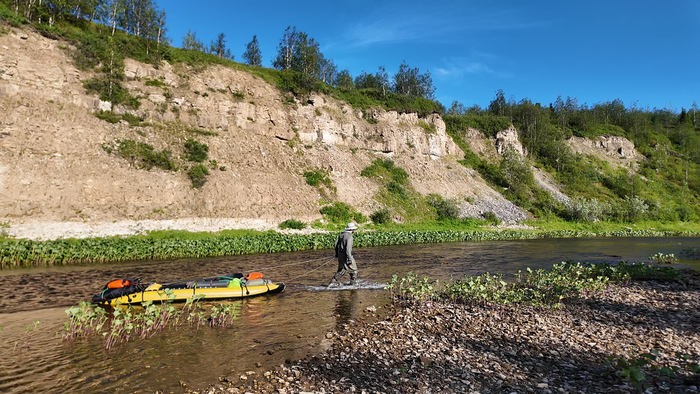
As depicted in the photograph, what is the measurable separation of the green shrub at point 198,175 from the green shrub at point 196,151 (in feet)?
5.55

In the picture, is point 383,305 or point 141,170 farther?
point 141,170

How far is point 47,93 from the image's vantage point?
36.7 metres

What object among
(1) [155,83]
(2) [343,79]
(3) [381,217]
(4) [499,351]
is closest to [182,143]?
(1) [155,83]

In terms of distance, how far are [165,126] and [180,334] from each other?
40206 mm

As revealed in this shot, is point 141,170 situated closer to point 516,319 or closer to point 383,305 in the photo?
point 383,305

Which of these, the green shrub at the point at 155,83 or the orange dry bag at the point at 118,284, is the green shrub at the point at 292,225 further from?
the green shrub at the point at 155,83

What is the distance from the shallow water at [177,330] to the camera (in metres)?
7.24

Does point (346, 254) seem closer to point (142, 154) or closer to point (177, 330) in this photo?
point (177, 330)

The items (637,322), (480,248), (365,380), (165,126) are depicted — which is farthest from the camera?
(165,126)

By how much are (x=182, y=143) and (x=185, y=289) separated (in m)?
34.0

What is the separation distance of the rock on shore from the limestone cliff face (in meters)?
30.1

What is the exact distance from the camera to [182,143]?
42125mm

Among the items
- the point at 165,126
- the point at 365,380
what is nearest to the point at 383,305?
the point at 365,380

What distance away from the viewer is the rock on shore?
20.1ft
